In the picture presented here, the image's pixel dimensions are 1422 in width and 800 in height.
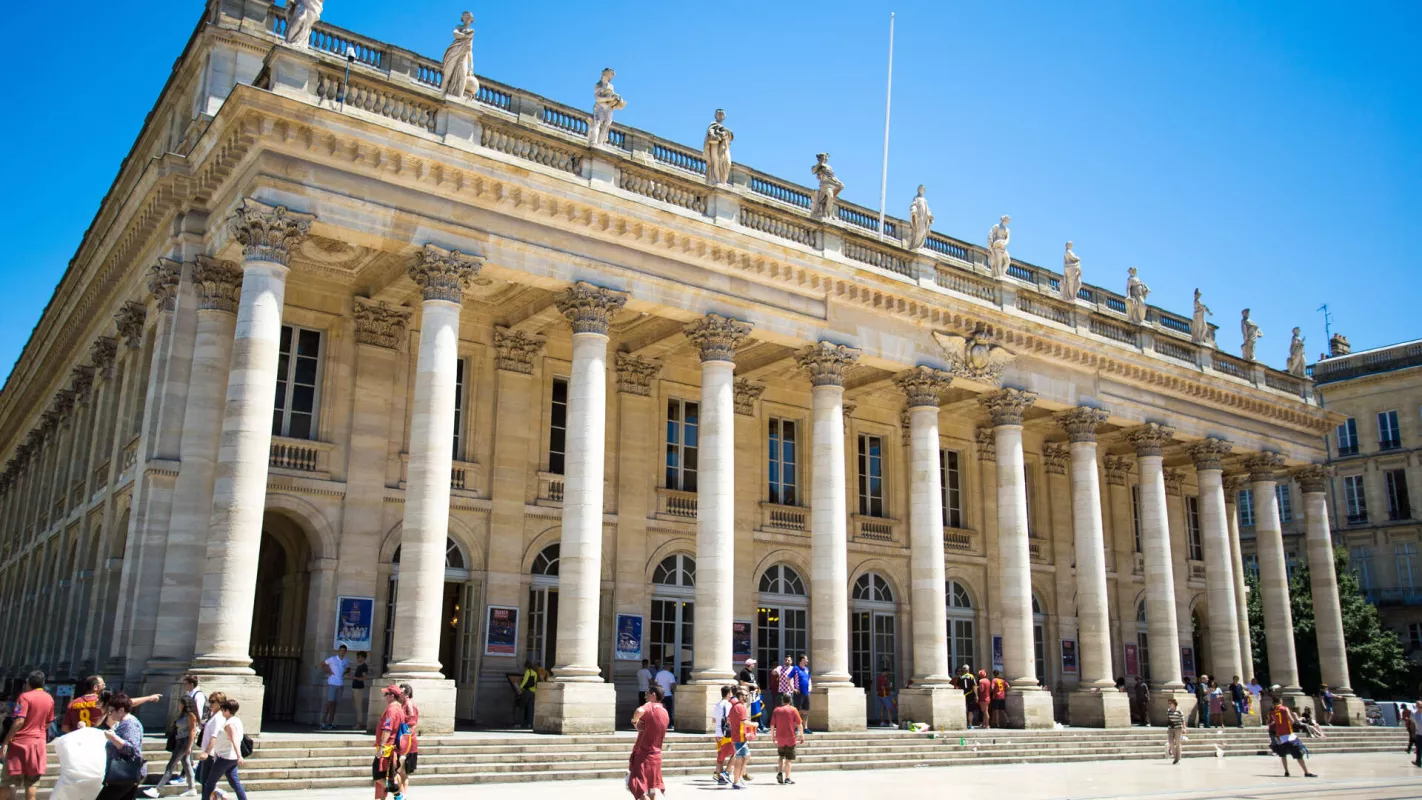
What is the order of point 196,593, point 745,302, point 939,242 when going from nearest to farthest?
point 196,593 < point 745,302 < point 939,242

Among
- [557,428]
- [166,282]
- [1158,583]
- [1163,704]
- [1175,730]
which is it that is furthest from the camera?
[1158,583]

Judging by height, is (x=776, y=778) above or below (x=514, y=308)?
below

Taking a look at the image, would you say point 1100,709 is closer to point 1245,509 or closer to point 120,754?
point 120,754

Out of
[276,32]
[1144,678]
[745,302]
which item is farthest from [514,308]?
[1144,678]

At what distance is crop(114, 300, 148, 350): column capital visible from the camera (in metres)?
21.0

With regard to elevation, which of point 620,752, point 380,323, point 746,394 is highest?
point 380,323

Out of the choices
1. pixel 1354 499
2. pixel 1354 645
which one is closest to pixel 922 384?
pixel 1354 645

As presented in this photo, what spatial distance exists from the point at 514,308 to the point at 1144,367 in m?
15.3

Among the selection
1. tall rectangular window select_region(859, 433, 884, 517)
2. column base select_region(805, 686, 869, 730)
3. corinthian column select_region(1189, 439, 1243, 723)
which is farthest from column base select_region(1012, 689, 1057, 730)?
corinthian column select_region(1189, 439, 1243, 723)

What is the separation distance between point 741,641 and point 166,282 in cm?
1288

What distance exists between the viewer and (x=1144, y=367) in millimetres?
27375

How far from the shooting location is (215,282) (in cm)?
1814

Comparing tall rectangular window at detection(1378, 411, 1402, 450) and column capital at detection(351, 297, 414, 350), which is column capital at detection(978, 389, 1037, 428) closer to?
column capital at detection(351, 297, 414, 350)

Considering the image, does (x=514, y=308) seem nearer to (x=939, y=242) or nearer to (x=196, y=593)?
(x=196, y=593)
